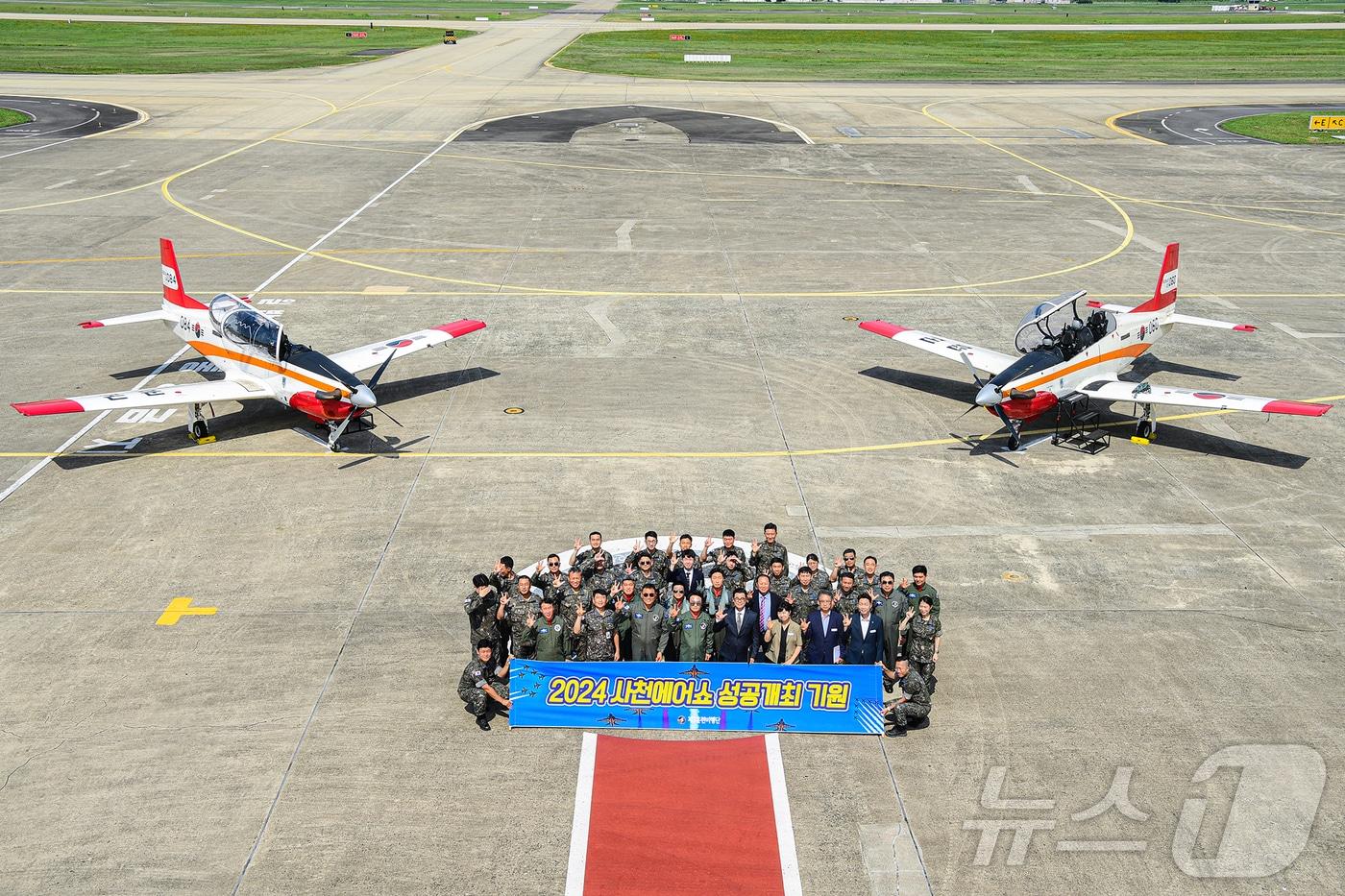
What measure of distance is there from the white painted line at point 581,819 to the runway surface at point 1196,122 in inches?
2338

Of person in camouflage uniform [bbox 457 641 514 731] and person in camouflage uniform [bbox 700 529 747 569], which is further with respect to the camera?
person in camouflage uniform [bbox 700 529 747 569]

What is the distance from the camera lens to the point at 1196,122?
66.8 metres

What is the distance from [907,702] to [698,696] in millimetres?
2949

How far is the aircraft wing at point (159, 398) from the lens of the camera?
2153 cm

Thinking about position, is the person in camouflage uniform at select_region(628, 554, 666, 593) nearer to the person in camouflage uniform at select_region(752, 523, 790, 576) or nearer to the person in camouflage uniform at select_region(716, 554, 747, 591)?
the person in camouflage uniform at select_region(716, 554, 747, 591)

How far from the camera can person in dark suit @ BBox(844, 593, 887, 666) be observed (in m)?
14.4

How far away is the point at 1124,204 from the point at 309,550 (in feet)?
134

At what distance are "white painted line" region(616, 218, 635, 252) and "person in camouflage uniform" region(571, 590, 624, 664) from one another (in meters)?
25.6

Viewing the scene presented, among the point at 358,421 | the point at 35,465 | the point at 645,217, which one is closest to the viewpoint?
the point at 35,465

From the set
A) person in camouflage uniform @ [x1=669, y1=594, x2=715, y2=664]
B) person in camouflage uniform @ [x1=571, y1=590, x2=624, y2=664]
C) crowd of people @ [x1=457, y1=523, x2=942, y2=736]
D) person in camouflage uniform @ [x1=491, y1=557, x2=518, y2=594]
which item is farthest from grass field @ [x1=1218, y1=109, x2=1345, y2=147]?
person in camouflage uniform @ [x1=491, y1=557, x2=518, y2=594]

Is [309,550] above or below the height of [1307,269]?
below

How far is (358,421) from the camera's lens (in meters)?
23.9

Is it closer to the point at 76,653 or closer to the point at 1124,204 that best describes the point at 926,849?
the point at 76,653

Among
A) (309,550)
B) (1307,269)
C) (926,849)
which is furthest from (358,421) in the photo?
(1307,269)
